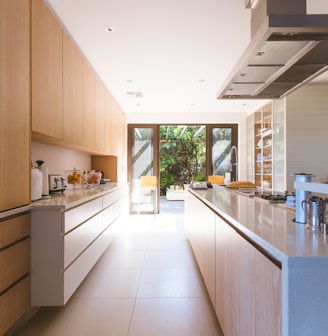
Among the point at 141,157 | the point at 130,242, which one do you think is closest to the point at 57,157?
the point at 130,242

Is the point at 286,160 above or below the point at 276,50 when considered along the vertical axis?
below

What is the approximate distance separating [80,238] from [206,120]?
491cm

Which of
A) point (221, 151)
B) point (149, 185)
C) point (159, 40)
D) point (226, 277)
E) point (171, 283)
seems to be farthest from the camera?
point (221, 151)

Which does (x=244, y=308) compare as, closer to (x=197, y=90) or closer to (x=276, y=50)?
(x=276, y=50)

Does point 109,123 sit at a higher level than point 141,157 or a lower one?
higher

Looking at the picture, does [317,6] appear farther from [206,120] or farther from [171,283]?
[206,120]

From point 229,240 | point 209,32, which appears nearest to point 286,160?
point 209,32

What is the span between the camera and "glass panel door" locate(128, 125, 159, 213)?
257 inches

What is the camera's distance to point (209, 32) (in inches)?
109

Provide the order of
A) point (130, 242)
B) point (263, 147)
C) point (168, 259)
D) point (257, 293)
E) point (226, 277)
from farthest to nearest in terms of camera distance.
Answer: point (263, 147) < point (130, 242) < point (168, 259) < point (226, 277) < point (257, 293)

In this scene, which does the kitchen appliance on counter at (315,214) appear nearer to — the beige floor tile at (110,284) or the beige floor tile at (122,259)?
the beige floor tile at (110,284)

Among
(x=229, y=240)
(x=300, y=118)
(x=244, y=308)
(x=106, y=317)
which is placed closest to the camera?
(x=244, y=308)

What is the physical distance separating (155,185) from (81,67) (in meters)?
3.68

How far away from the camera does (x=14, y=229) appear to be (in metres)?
1.69
